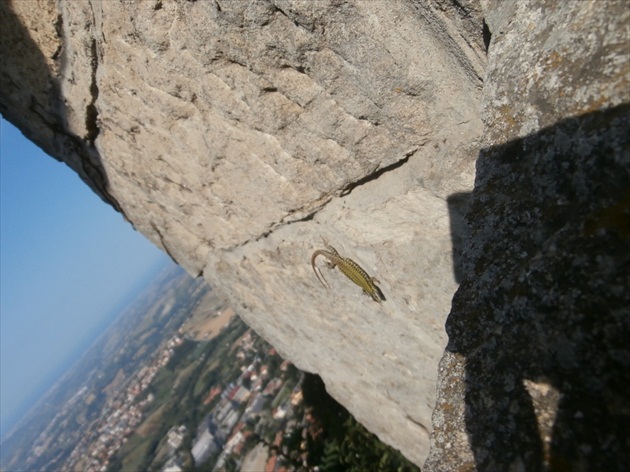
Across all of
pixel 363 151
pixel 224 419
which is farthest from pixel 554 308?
pixel 224 419

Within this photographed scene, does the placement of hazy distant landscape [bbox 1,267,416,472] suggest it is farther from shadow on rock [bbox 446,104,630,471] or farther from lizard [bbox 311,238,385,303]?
shadow on rock [bbox 446,104,630,471]

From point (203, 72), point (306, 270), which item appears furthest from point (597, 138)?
point (306, 270)

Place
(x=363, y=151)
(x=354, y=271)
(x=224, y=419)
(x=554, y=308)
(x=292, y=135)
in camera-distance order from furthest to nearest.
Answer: (x=224, y=419) → (x=354, y=271) → (x=292, y=135) → (x=363, y=151) → (x=554, y=308)

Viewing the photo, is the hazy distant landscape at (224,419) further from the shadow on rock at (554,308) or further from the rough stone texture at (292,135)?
the shadow on rock at (554,308)

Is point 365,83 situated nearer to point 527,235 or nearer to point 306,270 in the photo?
point 527,235

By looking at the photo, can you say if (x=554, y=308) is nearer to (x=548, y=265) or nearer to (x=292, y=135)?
(x=548, y=265)

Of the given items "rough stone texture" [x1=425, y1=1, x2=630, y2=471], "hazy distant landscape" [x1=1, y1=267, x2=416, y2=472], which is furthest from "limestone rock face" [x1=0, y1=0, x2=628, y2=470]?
"hazy distant landscape" [x1=1, y1=267, x2=416, y2=472]

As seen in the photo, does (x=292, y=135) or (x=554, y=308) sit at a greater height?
(x=292, y=135)
